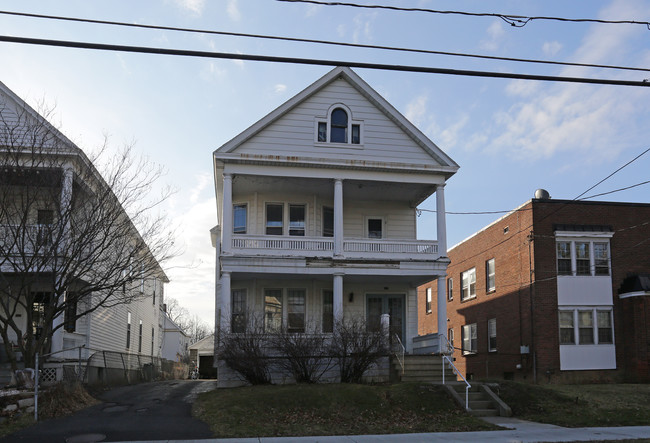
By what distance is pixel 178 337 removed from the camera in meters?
53.9

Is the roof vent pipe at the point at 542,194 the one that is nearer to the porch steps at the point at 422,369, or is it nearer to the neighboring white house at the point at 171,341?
the porch steps at the point at 422,369

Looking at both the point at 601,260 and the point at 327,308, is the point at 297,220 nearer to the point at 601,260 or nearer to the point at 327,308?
the point at 327,308

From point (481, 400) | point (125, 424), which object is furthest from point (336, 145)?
point (125, 424)

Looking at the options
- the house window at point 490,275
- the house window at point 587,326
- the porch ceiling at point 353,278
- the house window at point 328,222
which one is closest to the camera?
the porch ceiling at point 353,278

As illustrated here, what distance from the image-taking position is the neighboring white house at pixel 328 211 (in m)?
22.4

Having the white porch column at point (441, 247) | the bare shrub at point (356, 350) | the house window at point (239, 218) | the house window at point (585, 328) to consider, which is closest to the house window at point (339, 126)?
the white porch column at point (441, 247)

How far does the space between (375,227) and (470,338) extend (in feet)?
30.4

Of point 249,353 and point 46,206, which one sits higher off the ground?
point 46,206

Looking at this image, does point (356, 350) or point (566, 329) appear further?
point (566, 329)

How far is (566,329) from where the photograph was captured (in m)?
25.2

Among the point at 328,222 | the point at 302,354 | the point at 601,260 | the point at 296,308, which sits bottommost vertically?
the point at 302,354

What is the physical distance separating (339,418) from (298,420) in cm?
96

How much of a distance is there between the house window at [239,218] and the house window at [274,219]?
907 millimetres

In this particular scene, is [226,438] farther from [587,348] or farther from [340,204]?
[587,348]
